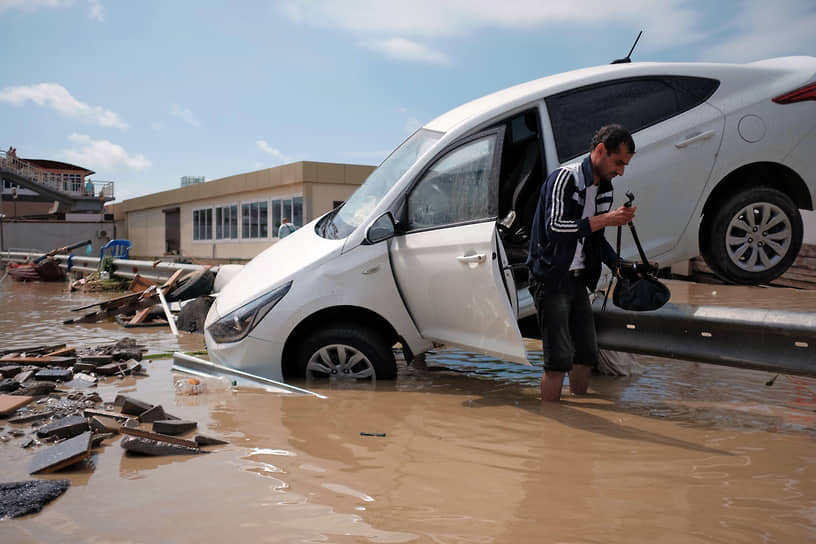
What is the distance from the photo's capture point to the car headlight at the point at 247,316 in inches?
204

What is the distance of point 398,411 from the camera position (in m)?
4.69

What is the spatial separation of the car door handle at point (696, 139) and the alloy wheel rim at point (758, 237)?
0.70m

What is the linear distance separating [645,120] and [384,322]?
2570mm

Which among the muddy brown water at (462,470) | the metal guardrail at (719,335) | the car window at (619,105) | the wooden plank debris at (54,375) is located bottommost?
the muddy brown water at (462,470)

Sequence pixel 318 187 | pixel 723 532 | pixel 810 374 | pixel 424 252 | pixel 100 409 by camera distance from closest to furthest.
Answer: pixel 723 532
pixel 810 374
pixel 100 409
pixel 424 252
pixel 318 187

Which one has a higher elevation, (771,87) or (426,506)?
(771,87)

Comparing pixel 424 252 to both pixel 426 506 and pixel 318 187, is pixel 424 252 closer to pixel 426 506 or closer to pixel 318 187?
pixel 426 506

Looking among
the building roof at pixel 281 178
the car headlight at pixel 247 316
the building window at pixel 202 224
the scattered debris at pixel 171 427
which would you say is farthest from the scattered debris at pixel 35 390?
the building window at pixel 202 224

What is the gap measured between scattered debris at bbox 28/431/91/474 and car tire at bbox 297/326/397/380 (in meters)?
1.88

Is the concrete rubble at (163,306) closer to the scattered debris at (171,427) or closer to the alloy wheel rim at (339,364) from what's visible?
the alloy wheel rim at (339,364)

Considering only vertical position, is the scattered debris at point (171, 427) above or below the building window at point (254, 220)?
below

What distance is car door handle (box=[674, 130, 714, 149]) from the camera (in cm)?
534

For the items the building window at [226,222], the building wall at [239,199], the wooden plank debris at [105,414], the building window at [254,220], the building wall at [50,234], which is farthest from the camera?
the building wall at [50,234]

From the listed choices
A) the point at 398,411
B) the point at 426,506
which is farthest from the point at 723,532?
the point at 398,411
